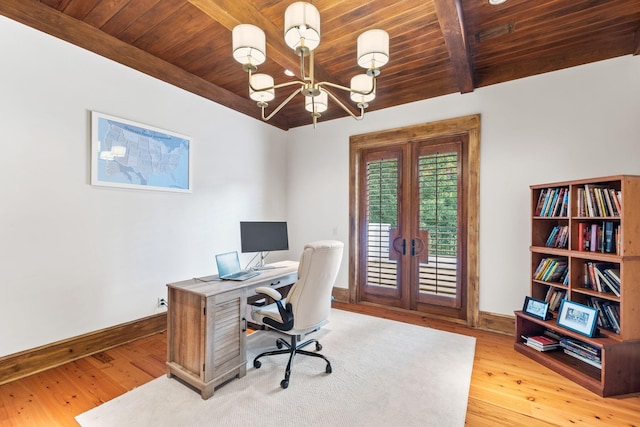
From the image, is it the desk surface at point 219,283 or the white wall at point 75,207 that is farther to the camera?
the white wall at point 75,207

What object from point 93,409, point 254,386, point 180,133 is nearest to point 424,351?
point 254,386

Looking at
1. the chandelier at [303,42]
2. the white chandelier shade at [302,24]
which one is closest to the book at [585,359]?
the chandelier at [303,42]

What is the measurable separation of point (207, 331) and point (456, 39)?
10.1 feet

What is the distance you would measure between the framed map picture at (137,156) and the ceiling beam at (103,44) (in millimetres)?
606

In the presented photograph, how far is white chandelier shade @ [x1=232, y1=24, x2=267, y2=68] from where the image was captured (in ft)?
5.86

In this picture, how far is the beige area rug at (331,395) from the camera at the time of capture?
6.00ft

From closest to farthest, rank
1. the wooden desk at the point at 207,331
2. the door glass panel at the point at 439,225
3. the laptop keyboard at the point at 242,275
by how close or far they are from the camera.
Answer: the wooden desk at the point at 207,331 < the laptop keyboard at the point at 242,275 < the door glass panel at the point at 439,225

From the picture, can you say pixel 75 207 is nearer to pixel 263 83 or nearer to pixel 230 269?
pixel 230 269

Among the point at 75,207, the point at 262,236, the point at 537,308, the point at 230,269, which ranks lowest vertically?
the point at 537,308

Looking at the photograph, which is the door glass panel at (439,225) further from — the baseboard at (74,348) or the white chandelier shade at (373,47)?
the baseboard at (74,348)

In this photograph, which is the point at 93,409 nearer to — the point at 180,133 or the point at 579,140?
the point at 180,133

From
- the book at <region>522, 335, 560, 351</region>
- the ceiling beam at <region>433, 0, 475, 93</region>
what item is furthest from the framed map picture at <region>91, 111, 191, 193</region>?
the book at <region>522, 335, 560, 351</region>

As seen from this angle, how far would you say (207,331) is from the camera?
79.1 inches

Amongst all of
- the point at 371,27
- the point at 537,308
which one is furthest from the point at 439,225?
the point at 371,27
